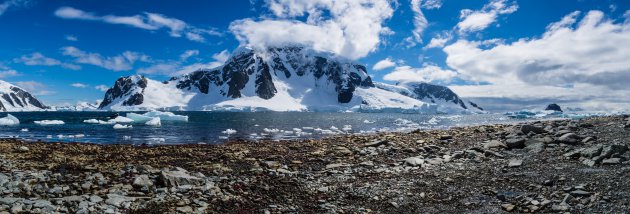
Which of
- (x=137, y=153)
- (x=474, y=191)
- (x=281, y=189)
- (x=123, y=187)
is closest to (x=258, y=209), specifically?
(x=281, y=189)

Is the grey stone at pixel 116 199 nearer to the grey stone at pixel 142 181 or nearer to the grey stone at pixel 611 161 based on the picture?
the grey stone at pixel 142 181

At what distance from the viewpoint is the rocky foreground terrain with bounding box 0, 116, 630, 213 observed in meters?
10.7

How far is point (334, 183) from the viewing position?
14.2m

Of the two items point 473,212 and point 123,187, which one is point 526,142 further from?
point 123,187

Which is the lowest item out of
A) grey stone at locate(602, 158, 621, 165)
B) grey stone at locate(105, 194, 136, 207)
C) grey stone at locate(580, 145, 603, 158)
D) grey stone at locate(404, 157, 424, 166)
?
grey stone at locate(105, 194, 136, 207)

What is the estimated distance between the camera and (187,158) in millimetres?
19500

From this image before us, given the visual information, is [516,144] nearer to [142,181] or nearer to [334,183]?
[334,183]

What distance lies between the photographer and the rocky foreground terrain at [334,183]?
35.1 feet

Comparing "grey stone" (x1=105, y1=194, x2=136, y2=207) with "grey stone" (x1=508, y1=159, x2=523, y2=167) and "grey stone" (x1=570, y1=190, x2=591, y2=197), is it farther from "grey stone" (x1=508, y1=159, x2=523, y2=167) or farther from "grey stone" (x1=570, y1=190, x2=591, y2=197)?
"grey stone" (x1=508, y1=159, x2=523, y2=167)

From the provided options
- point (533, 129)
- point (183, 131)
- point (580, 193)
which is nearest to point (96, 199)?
point (580, 193)

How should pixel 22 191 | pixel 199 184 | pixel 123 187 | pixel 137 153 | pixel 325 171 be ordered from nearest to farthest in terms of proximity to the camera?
pixel 22 191 → pixel 123 187 → pixel 199 184 → pixel 325 171 → pixel 137 153

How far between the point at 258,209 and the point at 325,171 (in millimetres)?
5181

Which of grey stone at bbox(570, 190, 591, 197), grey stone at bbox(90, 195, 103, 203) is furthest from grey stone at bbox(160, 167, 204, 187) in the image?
grey stone at bbox(570, 190, 591, 197)

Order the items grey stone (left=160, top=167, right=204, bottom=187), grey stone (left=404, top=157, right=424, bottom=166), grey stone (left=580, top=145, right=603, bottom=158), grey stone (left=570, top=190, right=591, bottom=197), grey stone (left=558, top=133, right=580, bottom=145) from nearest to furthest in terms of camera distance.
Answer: grey stone (left=570, top=190, right=591, bottom=197), grey stone (left=160, top=167, right=204, bottom=187), grey stone (left=580, top=145, right=603, bottom=158), grey stone (left=404, top=157, right=424, bottom=166), grey stone (left=558, top=133, right=580, bottom=145)
